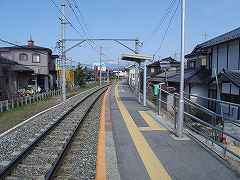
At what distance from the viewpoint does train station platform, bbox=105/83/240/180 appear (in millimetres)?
6242

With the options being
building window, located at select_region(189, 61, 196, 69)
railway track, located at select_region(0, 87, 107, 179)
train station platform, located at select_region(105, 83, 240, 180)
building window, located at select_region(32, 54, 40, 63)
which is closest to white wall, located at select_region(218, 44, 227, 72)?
building window, located at select_region(189, 61, 196, 69)

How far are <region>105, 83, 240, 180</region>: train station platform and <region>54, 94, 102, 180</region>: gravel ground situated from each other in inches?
17.4

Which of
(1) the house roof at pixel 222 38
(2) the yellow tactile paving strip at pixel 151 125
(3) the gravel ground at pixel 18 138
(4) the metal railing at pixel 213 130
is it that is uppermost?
Result: (1) the house roof at pixel 222 38

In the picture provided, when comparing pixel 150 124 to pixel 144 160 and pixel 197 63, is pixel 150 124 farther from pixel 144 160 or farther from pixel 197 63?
pixel 197 63

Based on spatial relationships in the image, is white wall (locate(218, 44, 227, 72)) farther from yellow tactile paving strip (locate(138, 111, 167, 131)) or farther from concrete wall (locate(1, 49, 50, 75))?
concrete wall (locate(1, 49, 50, 75))

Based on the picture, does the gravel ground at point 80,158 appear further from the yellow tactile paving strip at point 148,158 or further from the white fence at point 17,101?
the white fence at point 17,101

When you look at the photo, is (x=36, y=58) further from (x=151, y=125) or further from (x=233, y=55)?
(x=151, y=125)

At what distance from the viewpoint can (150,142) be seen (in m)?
9.16

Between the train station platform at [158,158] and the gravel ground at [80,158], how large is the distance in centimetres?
44

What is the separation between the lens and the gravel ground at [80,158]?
Result: 6.94 meters

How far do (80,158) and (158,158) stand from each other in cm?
209

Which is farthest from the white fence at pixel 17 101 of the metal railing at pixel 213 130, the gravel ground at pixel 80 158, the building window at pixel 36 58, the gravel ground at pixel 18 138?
the building window at pixel 36 58

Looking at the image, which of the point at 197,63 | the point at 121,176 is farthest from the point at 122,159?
the point at 197,63

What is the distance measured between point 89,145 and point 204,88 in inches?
630
